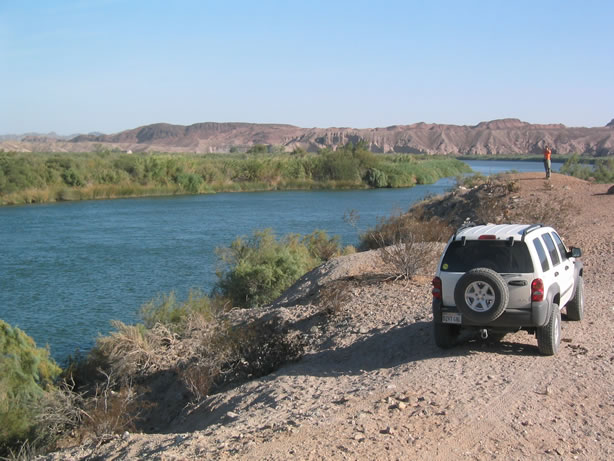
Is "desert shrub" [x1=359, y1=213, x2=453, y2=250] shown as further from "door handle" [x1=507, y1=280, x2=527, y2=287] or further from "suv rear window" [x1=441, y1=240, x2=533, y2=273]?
"door handle" [x1=507, y1=280, x2=527, y2=287]

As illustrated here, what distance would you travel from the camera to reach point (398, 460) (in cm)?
587

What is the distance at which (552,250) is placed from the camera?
9.26 meters

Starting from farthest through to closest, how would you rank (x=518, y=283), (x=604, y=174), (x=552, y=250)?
(x=604, y=174), (x=552, y=250), (x=518, y=283)

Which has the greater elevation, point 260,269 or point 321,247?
point 260,269

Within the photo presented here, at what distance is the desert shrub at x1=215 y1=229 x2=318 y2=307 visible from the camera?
61.9ft

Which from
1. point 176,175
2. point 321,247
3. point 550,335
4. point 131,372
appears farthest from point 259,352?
point 176,175

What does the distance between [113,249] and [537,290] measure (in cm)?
2857

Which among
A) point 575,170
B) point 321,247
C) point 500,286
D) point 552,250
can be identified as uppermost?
point 552,250

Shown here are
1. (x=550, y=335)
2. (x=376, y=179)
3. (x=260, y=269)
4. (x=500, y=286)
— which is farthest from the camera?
(x=376, y=179)

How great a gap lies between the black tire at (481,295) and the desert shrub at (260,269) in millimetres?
10864

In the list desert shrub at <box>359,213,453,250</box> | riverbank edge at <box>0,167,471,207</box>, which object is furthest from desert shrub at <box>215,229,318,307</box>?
riverbank edge at <box>0,167,471,207</box>

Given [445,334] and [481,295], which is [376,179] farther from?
[481,295]

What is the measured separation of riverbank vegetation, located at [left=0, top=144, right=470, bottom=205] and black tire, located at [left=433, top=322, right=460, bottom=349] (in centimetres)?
5950

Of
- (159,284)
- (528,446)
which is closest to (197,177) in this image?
(159,284)
